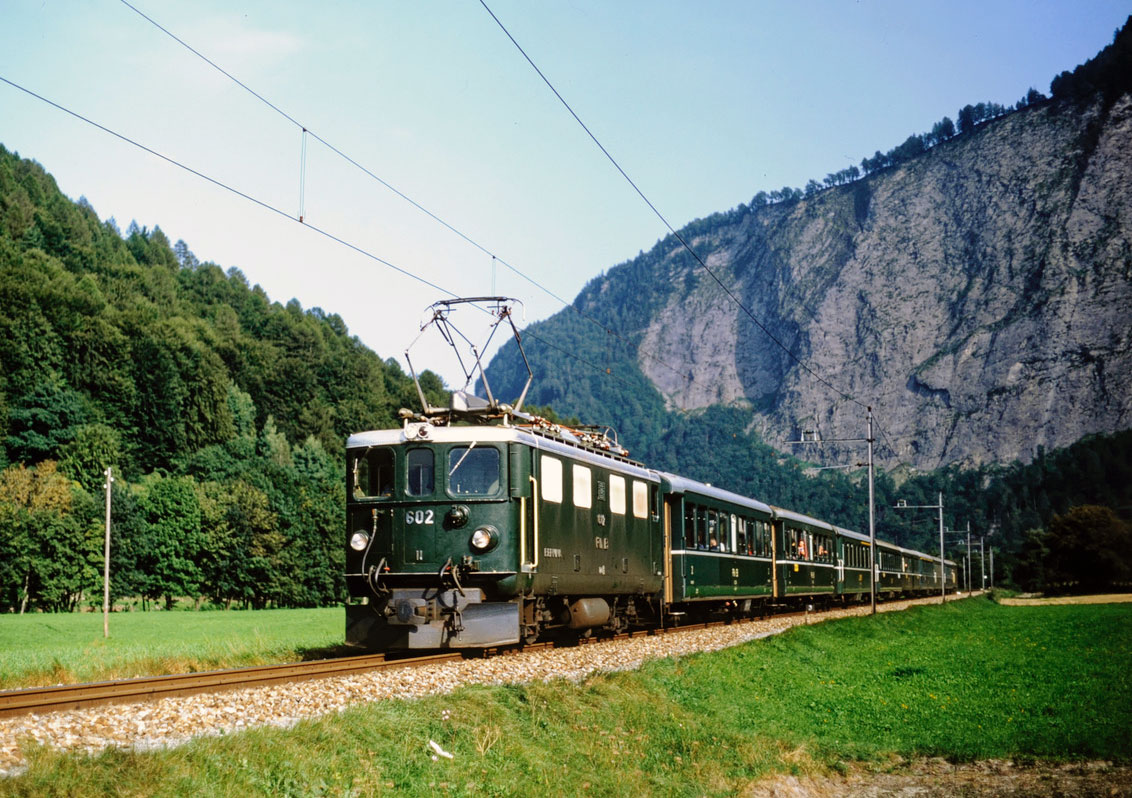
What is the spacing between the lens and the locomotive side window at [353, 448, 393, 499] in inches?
771

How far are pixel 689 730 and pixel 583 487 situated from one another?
21.3 ft

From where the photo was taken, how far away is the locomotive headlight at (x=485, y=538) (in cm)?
1858

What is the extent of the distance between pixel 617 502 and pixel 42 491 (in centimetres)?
5276

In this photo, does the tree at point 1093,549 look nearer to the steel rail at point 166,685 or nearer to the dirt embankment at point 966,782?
the dirt embankment at point 966,782

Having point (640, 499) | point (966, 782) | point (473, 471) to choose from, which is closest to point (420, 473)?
point (473, 471)

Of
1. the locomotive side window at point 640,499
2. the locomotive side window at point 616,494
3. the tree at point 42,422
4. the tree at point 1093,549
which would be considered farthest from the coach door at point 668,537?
the tree at point 1093,549

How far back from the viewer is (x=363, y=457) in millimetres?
19906

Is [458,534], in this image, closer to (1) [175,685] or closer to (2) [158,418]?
(1) [175,685]

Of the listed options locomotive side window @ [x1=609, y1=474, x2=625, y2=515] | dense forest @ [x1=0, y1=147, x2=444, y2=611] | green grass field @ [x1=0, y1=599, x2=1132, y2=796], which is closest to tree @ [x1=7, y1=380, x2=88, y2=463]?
dense forest @ [x1=0, y1=147, x2=444, y2=611]

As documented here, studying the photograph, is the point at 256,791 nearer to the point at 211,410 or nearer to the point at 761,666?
the point at 761,666

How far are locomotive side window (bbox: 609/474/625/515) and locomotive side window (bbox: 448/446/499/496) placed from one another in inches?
183

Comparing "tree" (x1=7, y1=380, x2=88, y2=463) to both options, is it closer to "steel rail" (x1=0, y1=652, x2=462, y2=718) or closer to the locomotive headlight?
the locomotive headlight

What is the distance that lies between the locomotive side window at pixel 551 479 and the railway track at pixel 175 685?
287 cm

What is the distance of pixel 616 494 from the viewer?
77.1ft
